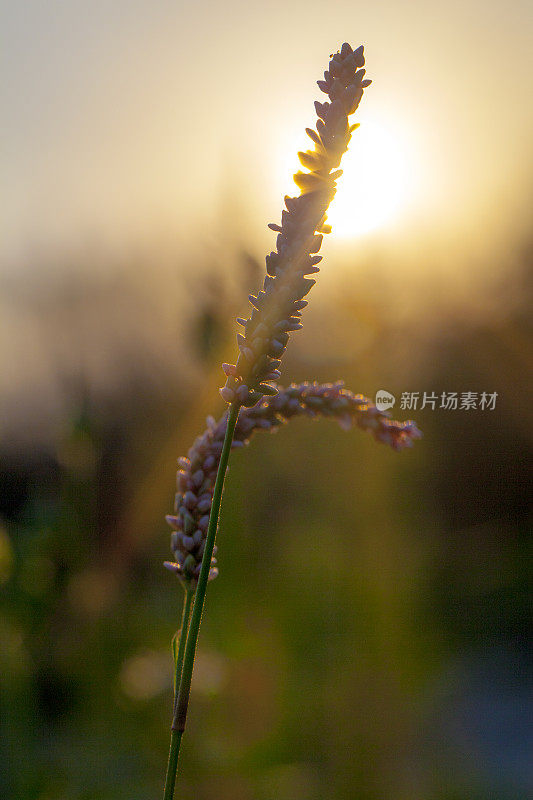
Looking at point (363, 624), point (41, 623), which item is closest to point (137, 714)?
point (41, 623)

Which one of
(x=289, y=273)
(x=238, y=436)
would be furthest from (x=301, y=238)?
(x=238, y=436)

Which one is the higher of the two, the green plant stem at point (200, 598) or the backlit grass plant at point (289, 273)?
the backlit grass plant at point (289, 273)

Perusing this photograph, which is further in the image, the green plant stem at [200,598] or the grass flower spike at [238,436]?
the grass flower spike at [238,436]

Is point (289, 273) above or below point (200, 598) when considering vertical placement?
above

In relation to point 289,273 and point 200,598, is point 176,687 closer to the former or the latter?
point 200,598

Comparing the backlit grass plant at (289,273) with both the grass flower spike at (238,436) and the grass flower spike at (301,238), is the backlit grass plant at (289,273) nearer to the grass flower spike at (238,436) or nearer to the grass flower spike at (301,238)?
the grass flower spike at (301,238)

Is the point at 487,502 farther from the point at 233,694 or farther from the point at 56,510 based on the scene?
the point at 56,510

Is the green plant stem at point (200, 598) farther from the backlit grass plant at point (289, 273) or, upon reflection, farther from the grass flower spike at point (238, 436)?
the grass flower spike at point (238, 436)

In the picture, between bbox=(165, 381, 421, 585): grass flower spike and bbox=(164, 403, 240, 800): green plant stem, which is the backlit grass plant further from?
bbox=(165, 381, 421, 585): grass flower spike

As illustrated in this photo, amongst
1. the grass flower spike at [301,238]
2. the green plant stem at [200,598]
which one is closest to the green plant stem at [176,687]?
the green plant stem at [200,598]
